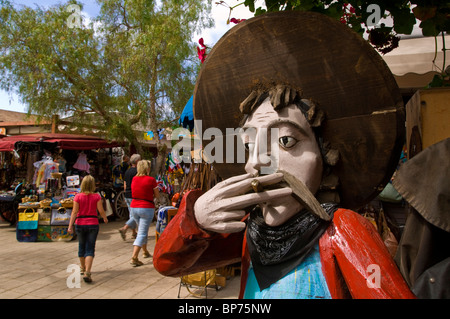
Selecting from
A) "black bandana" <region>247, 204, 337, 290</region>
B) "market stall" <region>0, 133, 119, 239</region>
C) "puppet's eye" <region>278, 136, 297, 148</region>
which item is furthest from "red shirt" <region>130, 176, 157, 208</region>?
"puppet's eye" <region>278, 136, 297, 148</region>

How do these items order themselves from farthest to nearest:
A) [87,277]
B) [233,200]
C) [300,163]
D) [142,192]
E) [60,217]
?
[60,217]
[142,192]
[87,277]
[300,163]
[233,200]

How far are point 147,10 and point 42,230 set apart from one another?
276 inches

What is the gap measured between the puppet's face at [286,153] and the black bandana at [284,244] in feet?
0.13

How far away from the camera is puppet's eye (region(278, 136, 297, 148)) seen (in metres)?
1.32

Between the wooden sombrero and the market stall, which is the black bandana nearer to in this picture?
the wooden sombrero

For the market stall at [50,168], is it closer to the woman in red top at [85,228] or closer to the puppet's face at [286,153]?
the woman in red top at [85,228]

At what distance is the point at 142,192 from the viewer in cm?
555

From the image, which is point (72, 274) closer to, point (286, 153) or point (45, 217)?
point (45, 217)

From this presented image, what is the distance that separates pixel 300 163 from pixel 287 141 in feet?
0.34

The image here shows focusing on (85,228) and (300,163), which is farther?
(85,228)

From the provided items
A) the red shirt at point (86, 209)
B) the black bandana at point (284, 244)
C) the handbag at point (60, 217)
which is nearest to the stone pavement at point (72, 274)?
the handbag at point (60, 217)

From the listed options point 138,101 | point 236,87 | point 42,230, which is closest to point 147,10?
point 138,101

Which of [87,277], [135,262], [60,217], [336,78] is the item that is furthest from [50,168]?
[336,78]
